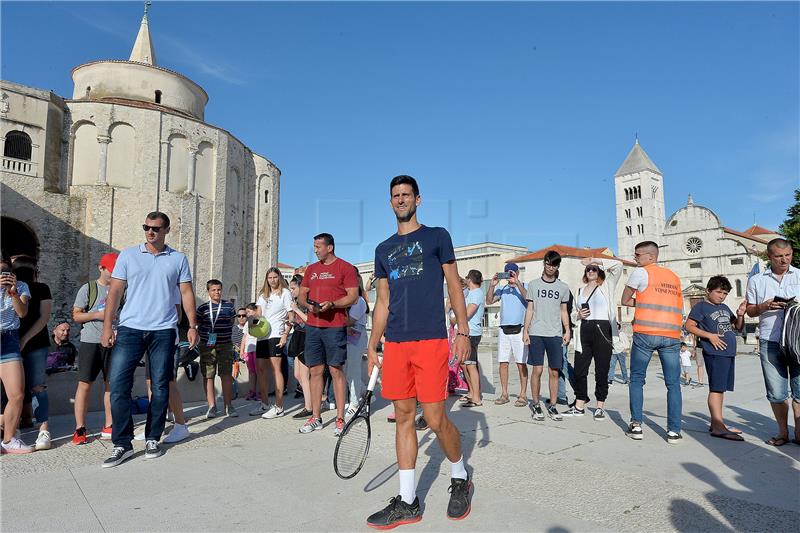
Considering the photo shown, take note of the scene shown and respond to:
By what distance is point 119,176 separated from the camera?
32.2 metres

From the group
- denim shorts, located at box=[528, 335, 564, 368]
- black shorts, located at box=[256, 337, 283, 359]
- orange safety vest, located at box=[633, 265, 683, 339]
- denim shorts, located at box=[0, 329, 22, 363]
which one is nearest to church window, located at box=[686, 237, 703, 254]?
denim shorts, located at box=[528, 335, 564, 368]

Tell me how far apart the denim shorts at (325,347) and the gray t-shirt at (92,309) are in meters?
2.13

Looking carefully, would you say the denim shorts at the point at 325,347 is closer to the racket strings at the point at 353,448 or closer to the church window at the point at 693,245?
the racket strings at the point at 353,448

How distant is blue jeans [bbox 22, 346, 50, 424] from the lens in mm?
5152

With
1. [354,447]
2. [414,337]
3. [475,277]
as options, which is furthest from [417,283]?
[475,277]

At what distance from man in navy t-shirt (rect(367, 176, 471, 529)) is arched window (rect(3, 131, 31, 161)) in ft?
110

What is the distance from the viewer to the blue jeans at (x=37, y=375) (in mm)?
5152

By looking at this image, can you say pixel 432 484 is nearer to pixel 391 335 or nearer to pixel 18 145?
pixel 391 335

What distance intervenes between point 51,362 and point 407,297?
5.63 metres

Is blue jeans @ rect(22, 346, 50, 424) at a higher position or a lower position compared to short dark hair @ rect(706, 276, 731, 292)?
lower

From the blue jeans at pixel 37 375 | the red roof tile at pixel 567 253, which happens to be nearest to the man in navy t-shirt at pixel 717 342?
the blue jeans at pixel 37 375

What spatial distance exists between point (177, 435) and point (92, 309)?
64.5 inches

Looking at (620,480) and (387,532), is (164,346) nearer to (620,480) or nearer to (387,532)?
(387,532)

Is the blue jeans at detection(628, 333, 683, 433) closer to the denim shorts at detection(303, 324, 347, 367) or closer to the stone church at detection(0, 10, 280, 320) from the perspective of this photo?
the denim shorts at detection(303, 324, 347, 367)
